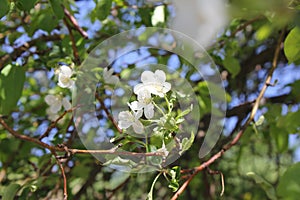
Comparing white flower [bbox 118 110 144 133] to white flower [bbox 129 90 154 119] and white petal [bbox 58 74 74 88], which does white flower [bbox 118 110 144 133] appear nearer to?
white flower [bbox 129 90 154 119]

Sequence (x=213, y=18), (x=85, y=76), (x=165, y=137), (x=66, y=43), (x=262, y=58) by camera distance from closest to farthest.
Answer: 1. (x=213, y=18)
2. (x=165, y=137)
3. (x=85, y=76)
4. (x=66, y=43)
5. (x=262, y=58)

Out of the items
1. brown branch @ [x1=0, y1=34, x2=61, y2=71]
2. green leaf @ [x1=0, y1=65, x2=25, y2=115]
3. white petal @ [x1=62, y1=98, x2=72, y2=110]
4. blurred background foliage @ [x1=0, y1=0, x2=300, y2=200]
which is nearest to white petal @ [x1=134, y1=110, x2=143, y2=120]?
blurred background foliage @ [x1=0, y1=0, x2=300, y2=200]

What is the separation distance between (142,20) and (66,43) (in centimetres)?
26

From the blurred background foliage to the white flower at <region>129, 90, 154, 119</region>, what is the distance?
22 cm

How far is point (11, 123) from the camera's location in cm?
135

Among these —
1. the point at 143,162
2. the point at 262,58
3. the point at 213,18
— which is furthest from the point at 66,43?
the point at 213,18

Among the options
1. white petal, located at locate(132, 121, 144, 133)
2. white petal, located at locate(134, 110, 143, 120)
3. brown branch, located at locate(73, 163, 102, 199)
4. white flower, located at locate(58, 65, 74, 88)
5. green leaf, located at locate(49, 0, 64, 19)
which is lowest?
brown branch, located at locate(73, 163, 102, 199)

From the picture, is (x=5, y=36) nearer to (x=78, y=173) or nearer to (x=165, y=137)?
(x=78, y=173)

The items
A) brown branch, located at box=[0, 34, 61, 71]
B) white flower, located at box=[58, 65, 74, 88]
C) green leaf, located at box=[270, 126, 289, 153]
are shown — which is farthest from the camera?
green leaf, located at box=[270, 126, 289, 153]

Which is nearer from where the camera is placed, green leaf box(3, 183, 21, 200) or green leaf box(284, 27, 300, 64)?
green leaf box(284, 27, 300, 64)

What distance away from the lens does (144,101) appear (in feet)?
2.04

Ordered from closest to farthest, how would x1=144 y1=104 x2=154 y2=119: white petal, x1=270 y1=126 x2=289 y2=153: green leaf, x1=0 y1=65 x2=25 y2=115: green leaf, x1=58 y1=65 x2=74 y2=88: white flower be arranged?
x1=144 y1=104 x2=154 y2=119: white petal → x1=58 y1=65 x2=74 y2=88: white flower → x1=0 y1=65 x2=25 y2=115: green leaf → x1=270 y1=126 x2=289 y2=153: green leaf

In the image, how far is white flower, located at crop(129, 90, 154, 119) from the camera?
2.02 feet

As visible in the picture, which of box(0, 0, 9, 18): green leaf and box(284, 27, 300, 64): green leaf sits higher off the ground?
box(0, 0, 9, 18): green leaf
